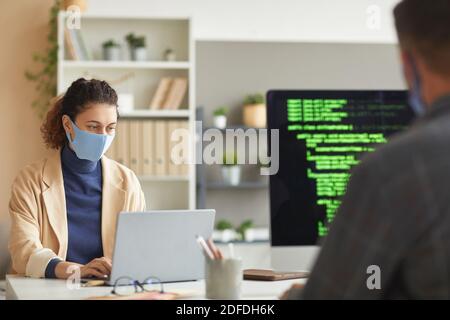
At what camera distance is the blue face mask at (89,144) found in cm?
233

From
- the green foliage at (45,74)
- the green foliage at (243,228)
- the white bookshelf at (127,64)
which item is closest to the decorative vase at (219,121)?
the white bookshelf at (127,64)

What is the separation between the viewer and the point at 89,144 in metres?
2.33

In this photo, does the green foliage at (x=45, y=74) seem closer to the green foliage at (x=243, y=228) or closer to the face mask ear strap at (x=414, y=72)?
the green foliage at (x=243, y=228)

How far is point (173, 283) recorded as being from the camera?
6.21ft

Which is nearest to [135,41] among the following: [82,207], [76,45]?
[76,45]

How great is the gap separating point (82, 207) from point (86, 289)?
573 millimetres

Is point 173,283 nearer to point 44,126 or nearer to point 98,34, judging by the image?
point 44,126

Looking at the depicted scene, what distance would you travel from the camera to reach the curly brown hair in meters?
2.36

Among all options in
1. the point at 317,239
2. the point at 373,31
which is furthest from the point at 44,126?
the point at 373,31

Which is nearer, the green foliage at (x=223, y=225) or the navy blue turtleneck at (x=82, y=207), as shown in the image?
the navy blue turtleneck at (x=82, y=207)

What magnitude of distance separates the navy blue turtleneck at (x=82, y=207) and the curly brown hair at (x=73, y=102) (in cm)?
8

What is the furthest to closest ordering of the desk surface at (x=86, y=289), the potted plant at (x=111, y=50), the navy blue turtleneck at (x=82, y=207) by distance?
the potted plant at (x=111, y=50) → the navy blue turtleneck at (x=82, y=207) → the desk surface at (x=86, y=289)

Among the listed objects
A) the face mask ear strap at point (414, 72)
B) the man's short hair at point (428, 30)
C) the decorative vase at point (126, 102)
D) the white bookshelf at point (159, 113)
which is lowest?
the face mask ear strap at point (414, 72)

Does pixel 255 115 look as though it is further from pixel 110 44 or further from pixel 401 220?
pixel 401 220
